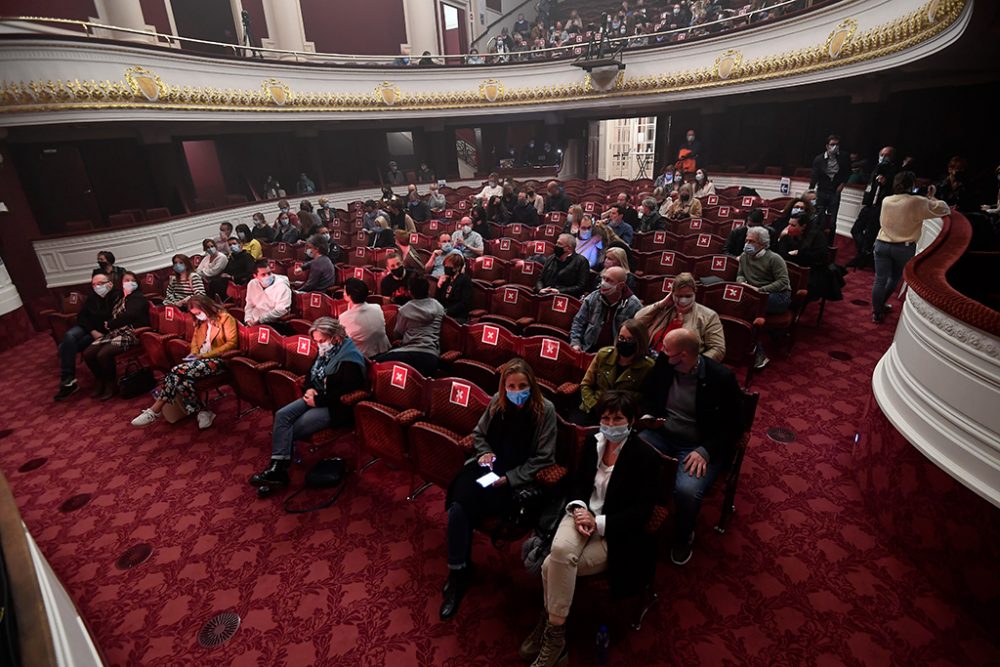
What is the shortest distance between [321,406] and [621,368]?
7.48 ft

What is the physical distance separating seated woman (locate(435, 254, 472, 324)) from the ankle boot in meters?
2.21

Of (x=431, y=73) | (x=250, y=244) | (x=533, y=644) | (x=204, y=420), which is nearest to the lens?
(x=533, y=644)

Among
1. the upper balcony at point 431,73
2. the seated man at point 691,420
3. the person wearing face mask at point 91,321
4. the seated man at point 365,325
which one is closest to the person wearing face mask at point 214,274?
the person wearing face mask at point 91,321

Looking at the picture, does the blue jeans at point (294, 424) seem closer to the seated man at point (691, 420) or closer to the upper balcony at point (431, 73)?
the seated man at point (691, 420)

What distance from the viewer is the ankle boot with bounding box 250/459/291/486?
12.1ft

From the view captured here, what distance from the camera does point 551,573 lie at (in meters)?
2.27

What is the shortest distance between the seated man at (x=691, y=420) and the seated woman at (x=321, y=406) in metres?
2.19

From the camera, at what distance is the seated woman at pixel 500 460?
8.77 ft

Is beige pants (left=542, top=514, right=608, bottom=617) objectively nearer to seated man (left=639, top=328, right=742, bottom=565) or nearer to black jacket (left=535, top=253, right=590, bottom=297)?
seated man (left=639, top=328, right=742, bottom=565)

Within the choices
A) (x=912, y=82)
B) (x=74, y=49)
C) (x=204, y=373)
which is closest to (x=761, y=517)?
(x=204, y=373)

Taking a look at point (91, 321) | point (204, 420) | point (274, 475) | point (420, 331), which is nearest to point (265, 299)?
point (204, 420)

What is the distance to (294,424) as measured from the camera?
372cm

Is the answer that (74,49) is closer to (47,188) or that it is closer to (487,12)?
(47,188)

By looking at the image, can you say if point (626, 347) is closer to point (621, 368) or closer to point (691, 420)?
point (621, 368)
